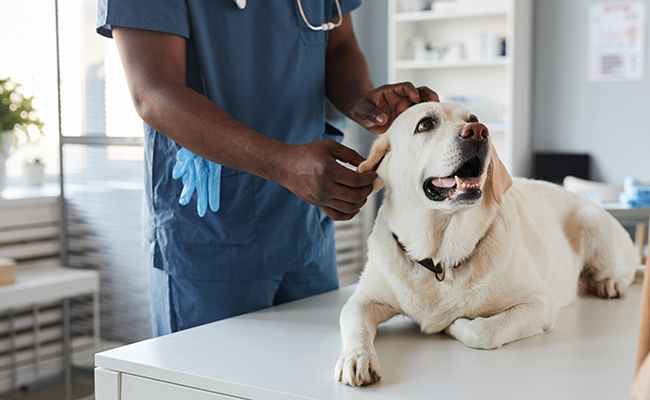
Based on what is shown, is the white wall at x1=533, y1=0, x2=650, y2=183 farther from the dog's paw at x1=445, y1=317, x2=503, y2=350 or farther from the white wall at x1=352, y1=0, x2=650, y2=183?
the dog's paw at x1=445, y1=317, x2=503, y2=350

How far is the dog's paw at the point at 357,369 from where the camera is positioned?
0.77 metres

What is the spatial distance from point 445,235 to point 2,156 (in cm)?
255

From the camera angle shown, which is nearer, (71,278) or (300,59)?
(300,59)

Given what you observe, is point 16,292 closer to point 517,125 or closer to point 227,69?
point 227,69

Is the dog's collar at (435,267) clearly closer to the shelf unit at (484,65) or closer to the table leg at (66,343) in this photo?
the table leg at (66,343)

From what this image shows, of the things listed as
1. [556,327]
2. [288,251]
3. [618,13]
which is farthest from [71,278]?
[618,13]

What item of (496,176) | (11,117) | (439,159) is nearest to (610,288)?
(496,176)

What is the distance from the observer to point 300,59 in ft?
4.22

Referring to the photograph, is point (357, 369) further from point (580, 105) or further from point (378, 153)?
point (580, 105)

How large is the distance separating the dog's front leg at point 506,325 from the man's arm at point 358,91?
0.43 m

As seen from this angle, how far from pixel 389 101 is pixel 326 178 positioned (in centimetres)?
38

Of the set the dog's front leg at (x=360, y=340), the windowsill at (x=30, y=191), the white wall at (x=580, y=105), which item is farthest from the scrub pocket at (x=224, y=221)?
the white wall at (x=580, y=105)

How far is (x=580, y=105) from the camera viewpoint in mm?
4516

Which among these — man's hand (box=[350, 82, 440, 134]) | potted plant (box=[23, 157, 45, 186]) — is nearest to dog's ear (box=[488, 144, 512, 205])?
man's hand (box=[350, 82, 440, 134])
